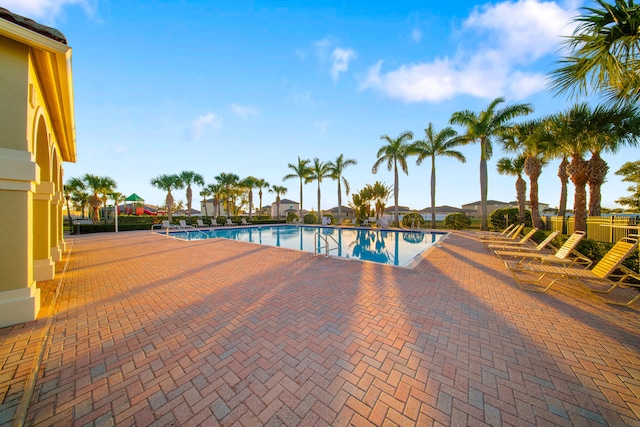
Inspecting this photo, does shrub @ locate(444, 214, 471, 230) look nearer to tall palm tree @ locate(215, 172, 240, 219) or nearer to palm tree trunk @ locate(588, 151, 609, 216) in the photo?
palm tree trunk @ locate(588, 151, 609, 216)

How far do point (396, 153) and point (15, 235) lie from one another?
22491 millimetres

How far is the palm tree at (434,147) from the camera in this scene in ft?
63.6

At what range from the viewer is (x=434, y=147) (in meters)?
20.2

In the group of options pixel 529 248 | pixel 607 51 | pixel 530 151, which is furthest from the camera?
pixel 530 151

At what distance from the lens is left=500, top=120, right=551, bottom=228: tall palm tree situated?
1384cm

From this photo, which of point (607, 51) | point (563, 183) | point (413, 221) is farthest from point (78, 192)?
point (563, 183)

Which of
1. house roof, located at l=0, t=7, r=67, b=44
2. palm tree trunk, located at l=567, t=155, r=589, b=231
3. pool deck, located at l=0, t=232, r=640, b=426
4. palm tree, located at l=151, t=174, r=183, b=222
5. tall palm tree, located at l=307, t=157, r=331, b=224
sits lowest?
pool deck, located at l=0, t=232, r=640, b=426

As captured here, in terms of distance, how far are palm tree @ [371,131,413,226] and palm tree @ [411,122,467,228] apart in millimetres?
804

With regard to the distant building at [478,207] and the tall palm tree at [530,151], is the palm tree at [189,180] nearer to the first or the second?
the tall palm tree at [530,151]

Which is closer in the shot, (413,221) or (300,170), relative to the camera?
(413,221)

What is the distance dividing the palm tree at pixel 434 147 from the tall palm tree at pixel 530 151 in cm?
352

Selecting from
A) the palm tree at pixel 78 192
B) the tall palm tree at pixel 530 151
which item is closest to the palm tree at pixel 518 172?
the tall palm tree at pixel 530 151

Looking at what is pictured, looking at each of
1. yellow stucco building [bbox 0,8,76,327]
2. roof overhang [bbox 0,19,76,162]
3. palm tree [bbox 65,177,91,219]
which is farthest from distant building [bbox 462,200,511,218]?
palm tree [bbox 65,177,91,219]

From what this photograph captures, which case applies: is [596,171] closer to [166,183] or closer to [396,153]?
[396,153]
